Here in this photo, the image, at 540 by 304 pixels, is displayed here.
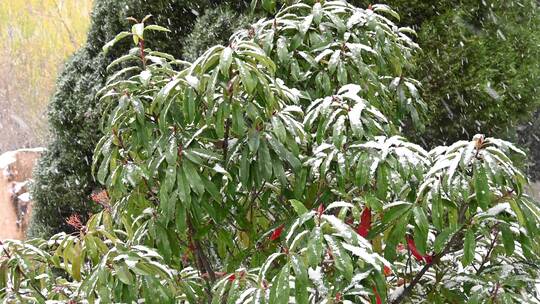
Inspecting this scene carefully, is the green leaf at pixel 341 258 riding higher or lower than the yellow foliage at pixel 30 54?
higher

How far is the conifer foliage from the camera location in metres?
1.66

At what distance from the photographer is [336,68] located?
7.75ft

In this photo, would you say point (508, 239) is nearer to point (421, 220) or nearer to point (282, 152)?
point (421, 220)

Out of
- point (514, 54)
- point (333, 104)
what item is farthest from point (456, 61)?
point (333, 104)

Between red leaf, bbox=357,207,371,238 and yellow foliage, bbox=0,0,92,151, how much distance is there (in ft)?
45.1

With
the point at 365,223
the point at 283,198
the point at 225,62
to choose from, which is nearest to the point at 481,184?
the point at 365,223

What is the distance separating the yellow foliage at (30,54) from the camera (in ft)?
48.9

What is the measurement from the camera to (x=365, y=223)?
190cm

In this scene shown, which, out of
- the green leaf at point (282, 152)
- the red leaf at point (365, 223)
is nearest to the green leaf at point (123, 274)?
the green leaf at point (282, 152)

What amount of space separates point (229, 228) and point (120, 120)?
59 cm

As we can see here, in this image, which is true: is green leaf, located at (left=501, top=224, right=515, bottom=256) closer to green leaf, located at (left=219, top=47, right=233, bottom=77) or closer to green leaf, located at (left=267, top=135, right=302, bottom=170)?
green leaf, located at (left=267, top=135, right=302, bottom=170)

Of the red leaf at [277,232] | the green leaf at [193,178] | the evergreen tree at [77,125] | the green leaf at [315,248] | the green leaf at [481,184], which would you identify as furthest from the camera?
the evergreen tree at [77,125]

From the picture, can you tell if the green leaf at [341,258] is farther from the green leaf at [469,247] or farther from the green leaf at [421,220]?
the green leaf at [469,247]

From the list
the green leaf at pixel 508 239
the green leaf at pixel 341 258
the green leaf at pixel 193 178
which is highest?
the green leaf at pixel 193 178
